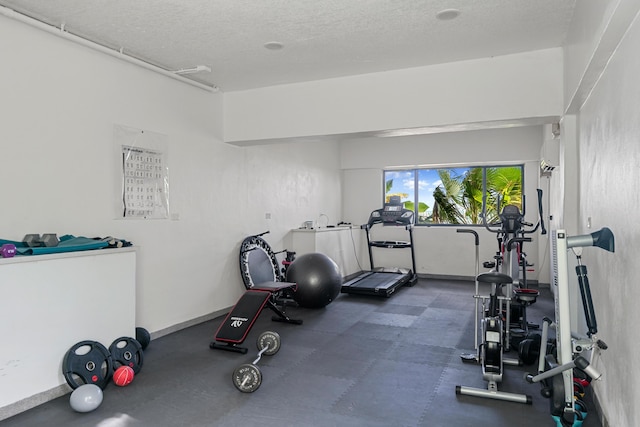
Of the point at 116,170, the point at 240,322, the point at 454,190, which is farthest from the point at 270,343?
the point at 454,190

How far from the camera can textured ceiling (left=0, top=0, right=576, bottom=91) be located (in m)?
3.30

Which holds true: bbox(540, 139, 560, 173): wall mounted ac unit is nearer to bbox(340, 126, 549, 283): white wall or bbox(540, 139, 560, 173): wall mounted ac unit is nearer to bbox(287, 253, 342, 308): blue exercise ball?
bbox(340, 126, 549, 283): white wall

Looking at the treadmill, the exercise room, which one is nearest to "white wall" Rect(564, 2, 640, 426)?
the exercise room

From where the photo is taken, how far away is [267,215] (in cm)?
666

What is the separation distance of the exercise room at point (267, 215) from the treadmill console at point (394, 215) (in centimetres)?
197

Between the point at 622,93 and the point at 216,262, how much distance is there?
4.59m

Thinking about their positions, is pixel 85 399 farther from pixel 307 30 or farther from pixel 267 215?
pixel 267 215

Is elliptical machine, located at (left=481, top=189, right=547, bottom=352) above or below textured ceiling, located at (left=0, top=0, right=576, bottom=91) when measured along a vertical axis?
below

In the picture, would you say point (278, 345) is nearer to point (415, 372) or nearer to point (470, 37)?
point (415, 372)

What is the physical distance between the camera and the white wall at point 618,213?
81.4 inches

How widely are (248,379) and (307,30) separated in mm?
2898

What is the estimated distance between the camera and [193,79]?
5.12 meters

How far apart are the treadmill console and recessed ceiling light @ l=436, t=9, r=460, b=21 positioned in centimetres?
493

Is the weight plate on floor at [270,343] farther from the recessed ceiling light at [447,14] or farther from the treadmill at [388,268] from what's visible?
the recessed ceiling light at [447,14]
